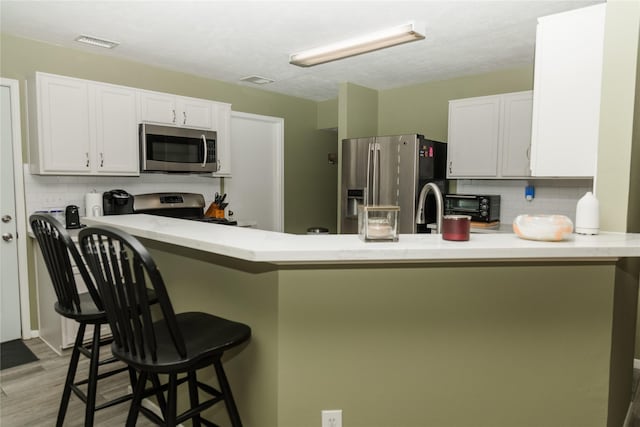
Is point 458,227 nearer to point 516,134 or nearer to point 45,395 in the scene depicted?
point 45,395

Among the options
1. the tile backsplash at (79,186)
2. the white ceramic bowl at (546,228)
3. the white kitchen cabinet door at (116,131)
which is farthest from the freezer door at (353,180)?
the white ceramic bowl at (546,228)

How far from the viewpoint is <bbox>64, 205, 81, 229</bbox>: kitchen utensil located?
3589 mm

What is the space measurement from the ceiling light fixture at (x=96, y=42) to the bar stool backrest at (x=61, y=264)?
84.0 inches

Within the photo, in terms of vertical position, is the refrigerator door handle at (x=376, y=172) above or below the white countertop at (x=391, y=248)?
above

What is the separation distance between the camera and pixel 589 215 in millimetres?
1817

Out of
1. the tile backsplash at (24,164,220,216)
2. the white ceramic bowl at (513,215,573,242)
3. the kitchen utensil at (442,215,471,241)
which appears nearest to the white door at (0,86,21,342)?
the tile backsplash at (24,164,220,216)

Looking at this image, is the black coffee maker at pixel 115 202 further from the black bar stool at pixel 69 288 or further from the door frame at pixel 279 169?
the door frame at pixel 279 169

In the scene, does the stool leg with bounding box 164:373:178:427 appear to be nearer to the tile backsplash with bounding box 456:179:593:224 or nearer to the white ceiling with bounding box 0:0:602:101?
the white ceiling with bounding box 0:0:602:101

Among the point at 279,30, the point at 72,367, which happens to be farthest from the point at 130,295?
the point at 279,30

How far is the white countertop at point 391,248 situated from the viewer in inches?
55.9

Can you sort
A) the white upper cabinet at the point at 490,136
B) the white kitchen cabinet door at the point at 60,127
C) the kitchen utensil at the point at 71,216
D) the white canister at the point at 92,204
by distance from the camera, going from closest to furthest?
the white kitchen cabinet door at the point at 60,127
the kitchen utensil at the point at 71,216
the white canister at the point at 92,204
the white upper cabinet at the point at 490,136

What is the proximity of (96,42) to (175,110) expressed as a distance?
2.78 feet

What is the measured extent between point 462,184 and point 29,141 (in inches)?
158

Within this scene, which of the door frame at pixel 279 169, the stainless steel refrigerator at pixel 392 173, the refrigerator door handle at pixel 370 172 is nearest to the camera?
the stainless steel refrigerator at pixel 392 173
